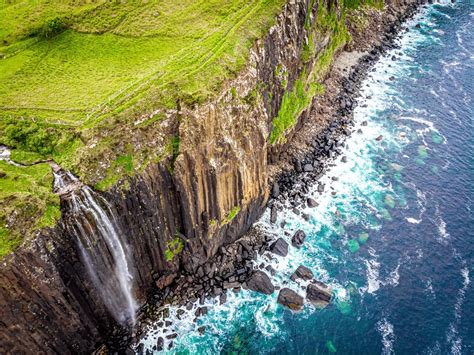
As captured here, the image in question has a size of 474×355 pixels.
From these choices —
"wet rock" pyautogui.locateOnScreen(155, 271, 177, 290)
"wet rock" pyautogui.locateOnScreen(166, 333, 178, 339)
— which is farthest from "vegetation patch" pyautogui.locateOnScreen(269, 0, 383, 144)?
"wet rock" pyautogui.locateOnScreen(166, 333, 178, 339)

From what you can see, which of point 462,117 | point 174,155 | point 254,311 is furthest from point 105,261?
point 462,117

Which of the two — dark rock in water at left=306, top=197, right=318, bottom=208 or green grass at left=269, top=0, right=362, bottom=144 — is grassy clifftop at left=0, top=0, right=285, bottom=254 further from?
dark rock in water at left=306, top=197, right=318, bottom=208

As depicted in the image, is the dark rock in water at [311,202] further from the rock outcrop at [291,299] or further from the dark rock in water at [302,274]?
the rock outcrop at [291,299]

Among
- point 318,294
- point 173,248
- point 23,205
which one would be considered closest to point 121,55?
point 23,205

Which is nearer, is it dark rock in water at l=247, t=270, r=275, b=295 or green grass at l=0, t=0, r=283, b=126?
green grass at l=0, t=0, r=283, b=126

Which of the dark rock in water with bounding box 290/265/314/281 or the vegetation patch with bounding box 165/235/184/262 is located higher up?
the vegetation patch with bounding box 165/235/184/262

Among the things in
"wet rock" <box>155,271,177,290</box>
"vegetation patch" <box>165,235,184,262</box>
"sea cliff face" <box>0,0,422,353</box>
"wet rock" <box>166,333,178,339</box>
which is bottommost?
"wet rock" <box>166,333,178,339</box>

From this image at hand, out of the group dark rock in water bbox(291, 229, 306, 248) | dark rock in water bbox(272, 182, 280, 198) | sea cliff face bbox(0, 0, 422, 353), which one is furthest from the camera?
dark rock in water bbox(272, 182, 280, 198)

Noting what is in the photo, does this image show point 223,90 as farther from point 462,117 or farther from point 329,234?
point 462,117
